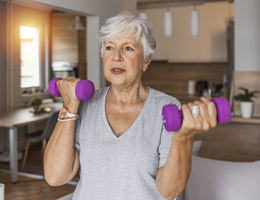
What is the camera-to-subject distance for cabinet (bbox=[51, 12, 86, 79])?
18.1 feet

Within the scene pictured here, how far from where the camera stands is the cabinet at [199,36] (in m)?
5.19

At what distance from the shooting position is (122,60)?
1223 millimetres

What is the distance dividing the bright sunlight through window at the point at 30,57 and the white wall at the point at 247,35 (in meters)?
3.59

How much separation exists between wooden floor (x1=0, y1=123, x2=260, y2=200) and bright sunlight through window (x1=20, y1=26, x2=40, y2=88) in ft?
6.91

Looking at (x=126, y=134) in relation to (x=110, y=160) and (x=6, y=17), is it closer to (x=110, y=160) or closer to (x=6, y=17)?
(x=110, y=160)

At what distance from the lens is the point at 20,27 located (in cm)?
512

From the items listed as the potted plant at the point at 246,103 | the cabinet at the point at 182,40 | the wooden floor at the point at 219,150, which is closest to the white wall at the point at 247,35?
the potted plant at the point at 246,103

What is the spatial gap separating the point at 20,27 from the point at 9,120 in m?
1.99

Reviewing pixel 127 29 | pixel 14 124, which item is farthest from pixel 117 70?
pixel 14 124

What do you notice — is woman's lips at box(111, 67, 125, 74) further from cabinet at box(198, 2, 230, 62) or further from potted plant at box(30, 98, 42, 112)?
cabinet at box(198, 2, 230, 62)

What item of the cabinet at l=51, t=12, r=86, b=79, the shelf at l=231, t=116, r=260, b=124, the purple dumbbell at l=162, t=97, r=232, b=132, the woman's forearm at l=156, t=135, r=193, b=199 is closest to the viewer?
the purple dumbbell at l=162, t=97, r=232, b=132

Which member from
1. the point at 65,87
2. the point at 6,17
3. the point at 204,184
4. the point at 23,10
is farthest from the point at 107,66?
the point at 23,10

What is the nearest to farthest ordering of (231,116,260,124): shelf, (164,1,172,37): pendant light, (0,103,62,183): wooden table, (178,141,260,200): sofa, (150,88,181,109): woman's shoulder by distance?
(150,88,181,109): woman's shoulder < (178,141,260,200): sofa < (231,116,260,124): shelf < (0,103,62,183): wooden table < (164,1,172,37): pendant light

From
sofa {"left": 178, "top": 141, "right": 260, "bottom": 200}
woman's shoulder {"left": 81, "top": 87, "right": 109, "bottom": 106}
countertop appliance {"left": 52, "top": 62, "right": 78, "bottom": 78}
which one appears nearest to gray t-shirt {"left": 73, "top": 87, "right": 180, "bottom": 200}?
woman's shoulder {"left": 81, "top": 87, "right": 109, "bottom": 106}
